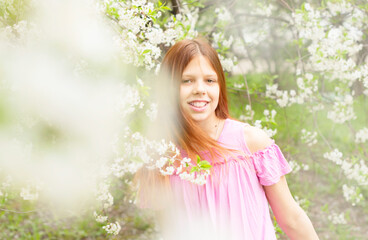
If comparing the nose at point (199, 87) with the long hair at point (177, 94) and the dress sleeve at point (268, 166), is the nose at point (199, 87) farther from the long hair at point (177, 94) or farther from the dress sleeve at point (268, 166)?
the dress sleeve at point (268, 166)

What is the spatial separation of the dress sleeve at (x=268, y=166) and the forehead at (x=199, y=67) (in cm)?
37

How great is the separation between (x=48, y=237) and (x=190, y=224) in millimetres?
2424

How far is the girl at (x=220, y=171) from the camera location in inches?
62.6

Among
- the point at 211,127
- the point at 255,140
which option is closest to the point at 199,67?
the point at 211,127

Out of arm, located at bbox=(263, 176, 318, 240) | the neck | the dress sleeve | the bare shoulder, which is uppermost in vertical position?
the neck

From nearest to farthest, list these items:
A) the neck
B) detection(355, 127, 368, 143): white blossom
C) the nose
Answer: the nose
the neck
detection(355, 127, 368, 143): white blossom

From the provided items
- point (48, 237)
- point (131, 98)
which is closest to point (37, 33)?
point (131, 98)

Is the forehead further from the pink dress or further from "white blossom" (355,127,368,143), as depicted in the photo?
"white blossom" (355,127,368,143)

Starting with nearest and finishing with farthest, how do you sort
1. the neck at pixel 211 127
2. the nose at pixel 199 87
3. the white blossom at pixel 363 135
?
the nose at pixel 199 87 < the neck at pixel 211 127 < the white blossom at pixel 363 135

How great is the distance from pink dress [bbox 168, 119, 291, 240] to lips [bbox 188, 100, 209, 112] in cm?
16

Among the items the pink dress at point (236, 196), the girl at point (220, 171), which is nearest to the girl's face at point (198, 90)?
the girl at point (220, 171)

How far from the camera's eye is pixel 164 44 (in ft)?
7.62

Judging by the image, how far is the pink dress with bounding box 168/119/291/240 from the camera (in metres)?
1.59

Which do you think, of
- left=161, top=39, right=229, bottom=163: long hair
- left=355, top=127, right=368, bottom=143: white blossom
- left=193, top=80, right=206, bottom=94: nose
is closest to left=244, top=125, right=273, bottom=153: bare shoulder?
left=161, top=39, right=229, bottom=163: long hair
